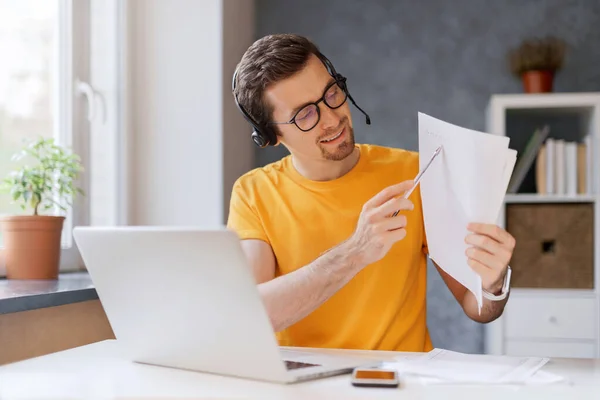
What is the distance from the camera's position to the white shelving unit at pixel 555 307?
116 inches

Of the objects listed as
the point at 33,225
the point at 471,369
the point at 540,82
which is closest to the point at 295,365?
the point at 471,369

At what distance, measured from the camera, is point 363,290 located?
1716 millimetres

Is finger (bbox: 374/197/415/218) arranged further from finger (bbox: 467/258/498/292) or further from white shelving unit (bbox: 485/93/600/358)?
white shelving unit (bbox: 485/93/600/358)

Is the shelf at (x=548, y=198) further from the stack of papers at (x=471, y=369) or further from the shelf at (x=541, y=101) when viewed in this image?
the stack of papers at (x=471, y=369)

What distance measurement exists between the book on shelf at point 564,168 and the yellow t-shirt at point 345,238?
1371mm

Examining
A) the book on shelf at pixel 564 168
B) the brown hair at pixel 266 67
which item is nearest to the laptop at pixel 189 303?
the brown hair at pixel 266 67

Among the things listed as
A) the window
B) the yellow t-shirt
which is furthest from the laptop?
the window

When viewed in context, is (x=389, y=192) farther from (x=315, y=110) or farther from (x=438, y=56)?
(x=438, y=56)

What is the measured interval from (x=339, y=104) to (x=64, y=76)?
128cm

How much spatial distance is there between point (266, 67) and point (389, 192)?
540mm

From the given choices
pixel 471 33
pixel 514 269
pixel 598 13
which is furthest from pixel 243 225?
pixel 598 13

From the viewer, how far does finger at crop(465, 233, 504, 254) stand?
125 centimetres

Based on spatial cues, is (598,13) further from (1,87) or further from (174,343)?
(174,343)

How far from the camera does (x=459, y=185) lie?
1.24 m
